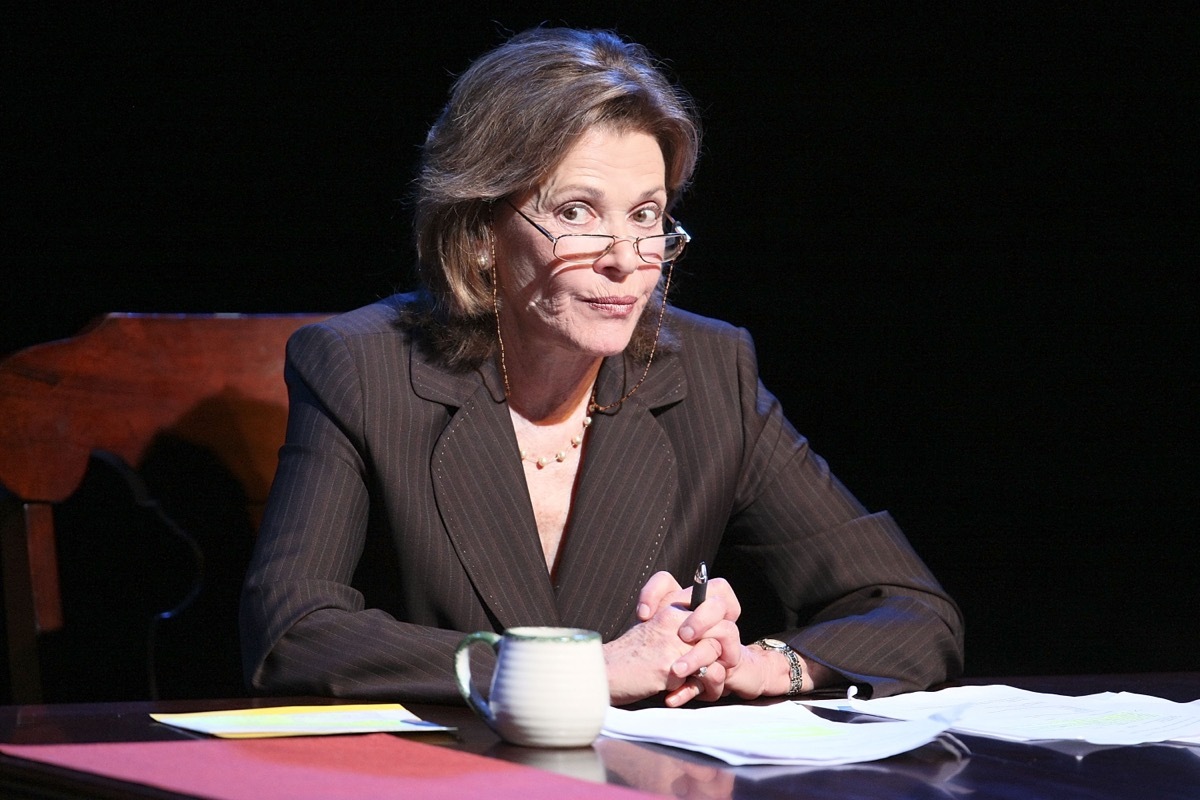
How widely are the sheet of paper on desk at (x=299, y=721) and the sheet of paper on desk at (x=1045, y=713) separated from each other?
514mm

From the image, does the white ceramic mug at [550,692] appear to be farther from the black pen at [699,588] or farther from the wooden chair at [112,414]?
the wooden chair at [112,414]

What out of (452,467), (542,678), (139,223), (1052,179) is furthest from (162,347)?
(1052,179)

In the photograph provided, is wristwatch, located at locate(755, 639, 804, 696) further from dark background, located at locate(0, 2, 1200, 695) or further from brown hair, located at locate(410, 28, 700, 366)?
dark background, located at locate(0, 2, 1200, 695)

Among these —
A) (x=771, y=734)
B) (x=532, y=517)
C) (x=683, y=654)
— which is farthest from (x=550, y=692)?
(x=532, y=517)

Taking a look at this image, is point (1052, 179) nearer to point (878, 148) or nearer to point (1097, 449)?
point (878, 148)

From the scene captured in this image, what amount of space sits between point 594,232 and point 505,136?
0.20 m

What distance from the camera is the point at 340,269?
3.15 m

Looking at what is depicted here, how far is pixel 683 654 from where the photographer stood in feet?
5.43

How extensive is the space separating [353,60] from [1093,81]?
167 centimetres

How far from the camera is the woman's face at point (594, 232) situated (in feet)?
7.00

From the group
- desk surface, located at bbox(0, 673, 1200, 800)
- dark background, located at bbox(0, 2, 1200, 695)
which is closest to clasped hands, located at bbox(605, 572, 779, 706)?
desk surface, located at bbox(0, 673, 1200, 800)

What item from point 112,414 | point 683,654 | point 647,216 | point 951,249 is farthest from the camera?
point 951,249

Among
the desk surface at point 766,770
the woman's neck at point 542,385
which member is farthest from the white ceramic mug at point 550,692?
the woman's neck at point 542,385

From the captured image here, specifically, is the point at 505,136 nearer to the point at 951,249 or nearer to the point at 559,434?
the point at 559,434
